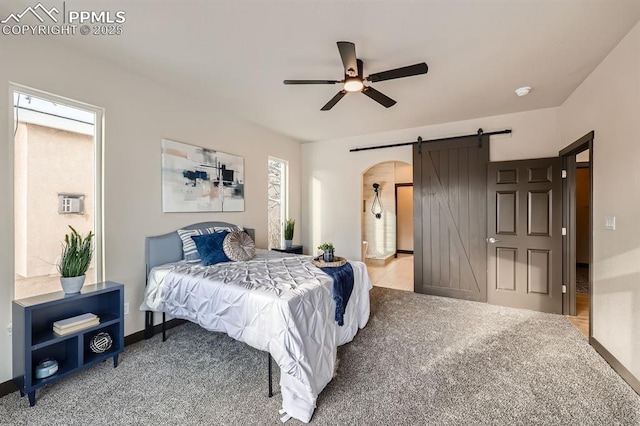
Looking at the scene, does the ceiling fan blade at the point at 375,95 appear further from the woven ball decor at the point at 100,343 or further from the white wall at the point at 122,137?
the woven ball decor at the point at 100,343

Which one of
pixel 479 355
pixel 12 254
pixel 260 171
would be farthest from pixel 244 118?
pixel 479 355

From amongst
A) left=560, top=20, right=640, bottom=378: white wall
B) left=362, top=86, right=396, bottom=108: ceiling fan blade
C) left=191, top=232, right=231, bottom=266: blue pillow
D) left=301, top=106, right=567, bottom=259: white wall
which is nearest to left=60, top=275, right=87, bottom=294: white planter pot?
left=191, top=232, right=231, bottom=266: blue pillow

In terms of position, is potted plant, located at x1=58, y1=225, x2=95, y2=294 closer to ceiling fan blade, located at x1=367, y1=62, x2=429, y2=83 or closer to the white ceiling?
the white ceiling

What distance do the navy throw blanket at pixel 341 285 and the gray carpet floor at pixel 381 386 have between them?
1.56ft

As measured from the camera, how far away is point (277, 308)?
6.05 ft

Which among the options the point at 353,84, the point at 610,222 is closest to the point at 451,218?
the point at 610,222

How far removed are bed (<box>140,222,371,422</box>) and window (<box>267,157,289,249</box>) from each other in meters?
1.88

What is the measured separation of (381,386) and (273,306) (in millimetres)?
1064

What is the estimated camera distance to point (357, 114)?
3.98 meters

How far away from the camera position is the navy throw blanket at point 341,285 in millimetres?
2363

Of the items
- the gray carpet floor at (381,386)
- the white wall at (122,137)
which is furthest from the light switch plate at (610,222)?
the white wall at (122,137)

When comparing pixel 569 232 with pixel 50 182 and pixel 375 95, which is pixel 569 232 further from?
pixel 50 182

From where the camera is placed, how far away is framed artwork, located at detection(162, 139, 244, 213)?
3160 millimetres

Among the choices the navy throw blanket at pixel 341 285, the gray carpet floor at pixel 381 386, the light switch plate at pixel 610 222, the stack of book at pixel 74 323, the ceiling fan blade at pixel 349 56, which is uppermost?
the ceiling fan blade at pixel 349 56
